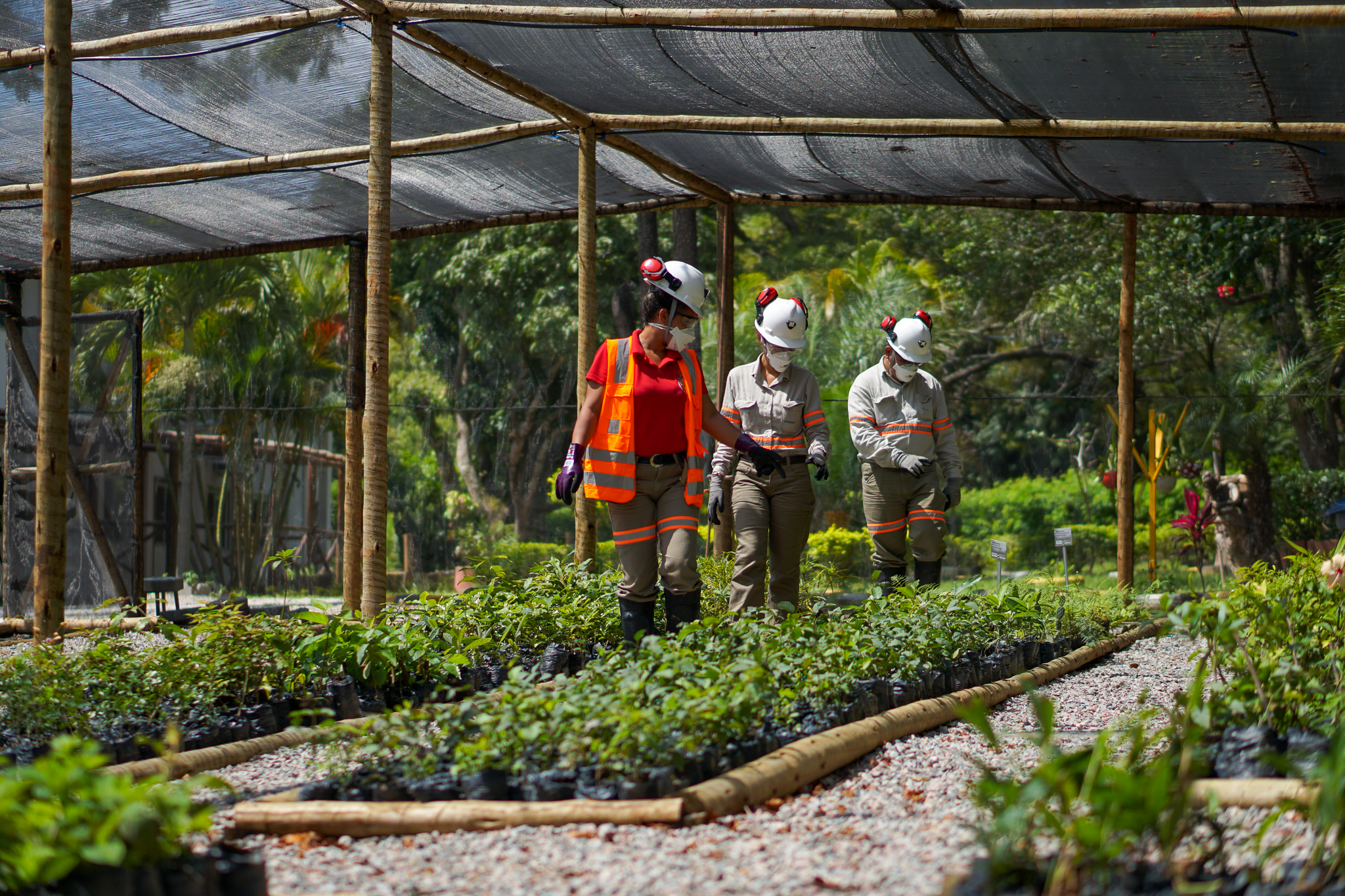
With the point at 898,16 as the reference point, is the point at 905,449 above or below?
below

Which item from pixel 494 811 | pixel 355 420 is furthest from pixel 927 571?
pixel 355 420

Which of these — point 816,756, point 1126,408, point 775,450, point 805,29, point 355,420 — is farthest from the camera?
point 355,420

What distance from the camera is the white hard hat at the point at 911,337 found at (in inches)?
258

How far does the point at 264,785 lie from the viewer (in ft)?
11.4

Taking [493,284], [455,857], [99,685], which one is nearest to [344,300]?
[493,284]

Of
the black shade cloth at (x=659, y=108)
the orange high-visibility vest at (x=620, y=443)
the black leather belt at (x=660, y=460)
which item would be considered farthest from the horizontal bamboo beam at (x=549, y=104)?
the black leather belt at (x=660, y=460)

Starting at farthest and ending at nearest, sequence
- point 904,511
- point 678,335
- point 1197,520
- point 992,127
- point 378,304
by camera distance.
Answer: point 1197,520 → point 904,511 → point 992,127 → point 378,304 → point 678,335

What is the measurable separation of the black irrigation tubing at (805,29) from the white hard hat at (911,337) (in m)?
1.85

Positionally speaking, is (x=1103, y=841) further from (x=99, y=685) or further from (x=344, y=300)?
(x=344, y=300)

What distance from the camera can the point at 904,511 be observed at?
22.3ft

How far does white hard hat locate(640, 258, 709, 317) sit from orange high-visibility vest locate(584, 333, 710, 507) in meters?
0.26

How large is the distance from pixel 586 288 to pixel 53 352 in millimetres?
3229

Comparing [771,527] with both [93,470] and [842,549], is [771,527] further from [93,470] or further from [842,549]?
[842,549]

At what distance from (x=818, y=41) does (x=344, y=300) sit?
14388 mm
